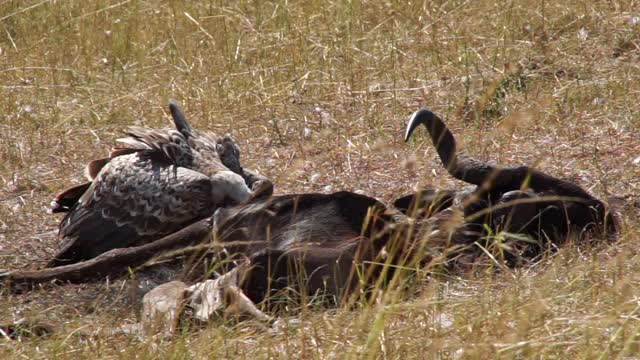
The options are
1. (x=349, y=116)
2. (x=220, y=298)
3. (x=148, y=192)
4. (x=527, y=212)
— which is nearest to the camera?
(x=220, y=298)

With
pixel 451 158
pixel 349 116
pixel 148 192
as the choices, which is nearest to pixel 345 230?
pixel 451 158

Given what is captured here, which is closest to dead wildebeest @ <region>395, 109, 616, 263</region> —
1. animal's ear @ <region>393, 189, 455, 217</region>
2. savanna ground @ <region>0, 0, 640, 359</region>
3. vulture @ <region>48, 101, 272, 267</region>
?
animal's ear @ <region>393, 189, 455, 217</region>

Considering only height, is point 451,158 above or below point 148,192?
above

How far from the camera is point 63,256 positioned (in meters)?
5.33

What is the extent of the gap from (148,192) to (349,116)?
1602 millimetres

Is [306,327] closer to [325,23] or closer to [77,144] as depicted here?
[77,144]

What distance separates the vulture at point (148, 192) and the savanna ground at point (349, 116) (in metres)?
0.16

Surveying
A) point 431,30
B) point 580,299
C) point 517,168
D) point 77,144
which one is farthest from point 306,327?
A: point 431,30

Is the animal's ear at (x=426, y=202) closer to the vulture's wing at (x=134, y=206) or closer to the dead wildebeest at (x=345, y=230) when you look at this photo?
the dead wildebeest at (x=345, y=230)

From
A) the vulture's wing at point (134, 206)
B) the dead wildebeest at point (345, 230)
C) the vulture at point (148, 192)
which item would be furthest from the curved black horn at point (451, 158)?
the vulture's wing at point (134, 206)

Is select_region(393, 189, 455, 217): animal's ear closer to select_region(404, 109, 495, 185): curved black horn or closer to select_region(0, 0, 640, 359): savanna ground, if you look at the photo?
select_region(404, 109, 495, 185): curved black horn

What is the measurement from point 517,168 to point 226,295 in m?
1.50

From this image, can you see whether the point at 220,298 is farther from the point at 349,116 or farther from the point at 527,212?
the point at 349,116

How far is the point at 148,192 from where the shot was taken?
5.66 metres
